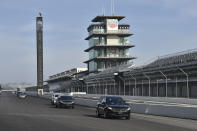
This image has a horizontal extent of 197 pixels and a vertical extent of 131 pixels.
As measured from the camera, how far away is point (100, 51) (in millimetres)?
127375

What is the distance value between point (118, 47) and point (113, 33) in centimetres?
527

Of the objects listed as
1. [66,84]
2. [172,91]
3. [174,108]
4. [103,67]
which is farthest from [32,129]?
[66,84]

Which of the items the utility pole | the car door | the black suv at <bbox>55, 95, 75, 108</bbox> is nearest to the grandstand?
the black suv at <bbox>55, 95, 75, 108</bbox>

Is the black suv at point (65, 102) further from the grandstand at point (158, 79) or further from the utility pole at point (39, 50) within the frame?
the utility pole at point (39, 50)

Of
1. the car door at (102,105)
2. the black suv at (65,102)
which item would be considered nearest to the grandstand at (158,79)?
the black suv at (65,102)

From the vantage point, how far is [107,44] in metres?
127

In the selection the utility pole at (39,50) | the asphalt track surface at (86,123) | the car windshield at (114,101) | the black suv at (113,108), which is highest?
the utility pole at (39,50)

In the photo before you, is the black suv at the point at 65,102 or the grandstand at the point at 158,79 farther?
the grandstand at the point at 158,79

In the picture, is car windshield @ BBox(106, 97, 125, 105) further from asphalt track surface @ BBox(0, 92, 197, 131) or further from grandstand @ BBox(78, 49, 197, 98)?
grandstand @ BBox(78, 49, 197, 98)

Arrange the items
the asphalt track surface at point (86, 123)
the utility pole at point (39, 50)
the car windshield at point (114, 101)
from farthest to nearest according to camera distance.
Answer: the utility pole at point (39, 50)
the car windshield at point (114, 101)
the asphalt track surface at point (86, 123)

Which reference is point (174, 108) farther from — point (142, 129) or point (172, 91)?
point (172, 91)

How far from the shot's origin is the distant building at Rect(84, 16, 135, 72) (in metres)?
126

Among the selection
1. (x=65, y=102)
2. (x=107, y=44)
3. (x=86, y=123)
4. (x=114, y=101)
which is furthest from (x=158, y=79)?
(x=107, y=44)

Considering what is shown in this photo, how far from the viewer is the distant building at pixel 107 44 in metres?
126
